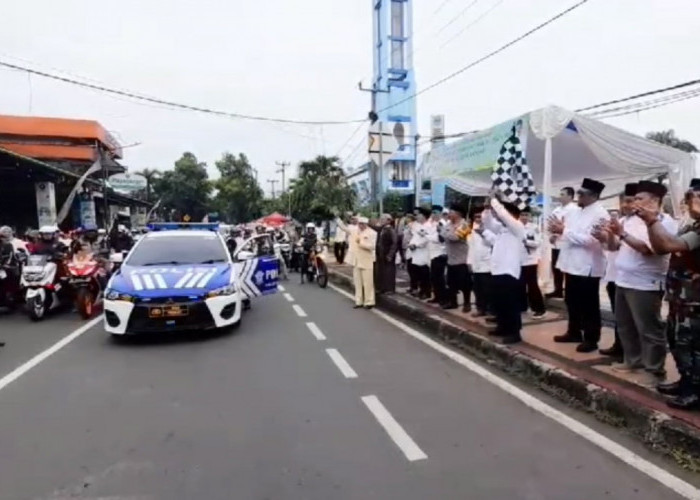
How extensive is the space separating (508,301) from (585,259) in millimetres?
1086

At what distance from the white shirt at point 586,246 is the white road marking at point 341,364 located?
259cm

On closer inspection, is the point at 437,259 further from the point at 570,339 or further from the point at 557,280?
the point at 570,339

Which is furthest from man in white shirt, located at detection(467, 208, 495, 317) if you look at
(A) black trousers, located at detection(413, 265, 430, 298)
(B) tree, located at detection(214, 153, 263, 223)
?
(B) tree, located at detection(214, 153, 263, 223)

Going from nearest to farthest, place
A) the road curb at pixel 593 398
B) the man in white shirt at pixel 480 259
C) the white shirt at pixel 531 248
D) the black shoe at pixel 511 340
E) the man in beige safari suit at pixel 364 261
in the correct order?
the road curb at pixel 593 398
the black shoe at pixel 511 340
the man in white shirt at pixel 480 259
the white shirt at pixel 531 248
the man in beige safari suit at pixel 364 261

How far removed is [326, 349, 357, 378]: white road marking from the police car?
1.75 metres

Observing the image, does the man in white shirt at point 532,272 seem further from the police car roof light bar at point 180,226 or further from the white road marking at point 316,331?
the police car roof light bar at point 180,226

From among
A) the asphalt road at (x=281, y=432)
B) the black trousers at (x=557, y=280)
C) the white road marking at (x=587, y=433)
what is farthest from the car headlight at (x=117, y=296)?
the black trousers at (x=557, y=280)

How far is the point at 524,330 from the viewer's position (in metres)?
7.51

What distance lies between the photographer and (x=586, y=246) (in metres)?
6.02

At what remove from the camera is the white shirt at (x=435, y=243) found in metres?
9.75

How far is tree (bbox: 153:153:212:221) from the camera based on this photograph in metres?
60.9

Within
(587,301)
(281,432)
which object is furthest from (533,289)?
(281,432)

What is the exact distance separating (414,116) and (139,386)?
105 feet

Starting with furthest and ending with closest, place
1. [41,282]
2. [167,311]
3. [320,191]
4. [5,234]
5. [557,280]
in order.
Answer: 1. [320,191]
2. [5,234]
3. [41,282]
4. [557,280]
5. [167,311]
